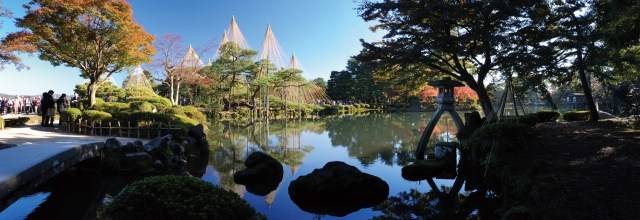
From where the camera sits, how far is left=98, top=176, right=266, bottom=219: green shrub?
2.70 metres

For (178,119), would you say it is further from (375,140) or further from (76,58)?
(375,140)

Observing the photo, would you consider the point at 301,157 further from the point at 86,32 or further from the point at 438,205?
the point at 86,32

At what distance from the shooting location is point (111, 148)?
288 inches

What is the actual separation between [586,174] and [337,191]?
3732 millimetres

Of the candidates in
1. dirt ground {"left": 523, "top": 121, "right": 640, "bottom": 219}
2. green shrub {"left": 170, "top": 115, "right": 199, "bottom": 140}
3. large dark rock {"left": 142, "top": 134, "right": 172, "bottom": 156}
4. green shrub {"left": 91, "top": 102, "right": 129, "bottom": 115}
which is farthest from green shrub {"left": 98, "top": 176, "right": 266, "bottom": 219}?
green shrub {"left": 91, "top": 102, "right": 129, "bottom": 115}

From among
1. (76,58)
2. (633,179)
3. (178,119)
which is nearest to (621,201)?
(633,179)

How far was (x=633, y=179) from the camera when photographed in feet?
14.5

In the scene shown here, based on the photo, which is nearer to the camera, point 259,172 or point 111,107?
point 259,172

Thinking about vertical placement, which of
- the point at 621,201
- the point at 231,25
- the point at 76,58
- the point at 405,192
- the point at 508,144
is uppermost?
the point at 231,25

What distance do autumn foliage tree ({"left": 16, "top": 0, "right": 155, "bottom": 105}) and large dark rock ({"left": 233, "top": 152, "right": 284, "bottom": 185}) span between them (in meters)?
8.16

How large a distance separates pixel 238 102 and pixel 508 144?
21.4m

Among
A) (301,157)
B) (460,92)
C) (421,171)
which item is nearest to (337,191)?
(421,171)

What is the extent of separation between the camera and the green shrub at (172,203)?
2.70 meters

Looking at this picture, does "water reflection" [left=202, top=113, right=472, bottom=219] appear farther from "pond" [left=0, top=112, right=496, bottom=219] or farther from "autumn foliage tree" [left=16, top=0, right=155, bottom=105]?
"autumn foliage tree" [left=16, top=0, right=155, bottom=105]
